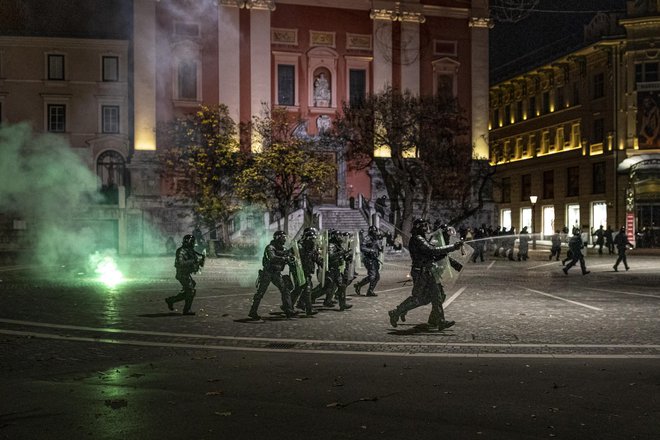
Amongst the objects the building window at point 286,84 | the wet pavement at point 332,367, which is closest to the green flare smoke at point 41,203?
the wet pavement at point 332,367

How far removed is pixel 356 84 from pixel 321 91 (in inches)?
94.6

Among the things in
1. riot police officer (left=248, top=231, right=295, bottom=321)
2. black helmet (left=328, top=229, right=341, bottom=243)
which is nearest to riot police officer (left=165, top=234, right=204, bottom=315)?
riot police officer (left=248, top=231, right=295, bottom=321)

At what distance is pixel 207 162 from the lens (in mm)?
40219

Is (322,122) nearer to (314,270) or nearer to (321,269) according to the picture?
(321,269)

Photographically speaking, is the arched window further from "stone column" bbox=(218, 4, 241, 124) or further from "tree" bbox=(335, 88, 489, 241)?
"tree" bbox=(335, 88, 489, 241)

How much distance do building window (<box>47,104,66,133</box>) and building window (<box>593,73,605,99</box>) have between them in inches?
1417

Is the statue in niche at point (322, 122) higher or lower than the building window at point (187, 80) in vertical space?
lower

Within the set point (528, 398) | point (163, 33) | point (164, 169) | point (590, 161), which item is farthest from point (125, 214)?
point (528, 398)

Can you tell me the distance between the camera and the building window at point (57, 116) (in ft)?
162

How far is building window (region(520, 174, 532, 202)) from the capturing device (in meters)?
60.8

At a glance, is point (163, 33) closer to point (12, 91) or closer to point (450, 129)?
point (12, 91)

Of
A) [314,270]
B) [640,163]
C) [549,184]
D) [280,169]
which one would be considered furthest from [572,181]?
[314,270]

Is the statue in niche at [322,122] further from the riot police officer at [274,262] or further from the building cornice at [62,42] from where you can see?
the riot police officer at [274,262]

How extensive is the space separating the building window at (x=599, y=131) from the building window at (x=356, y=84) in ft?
55.0
